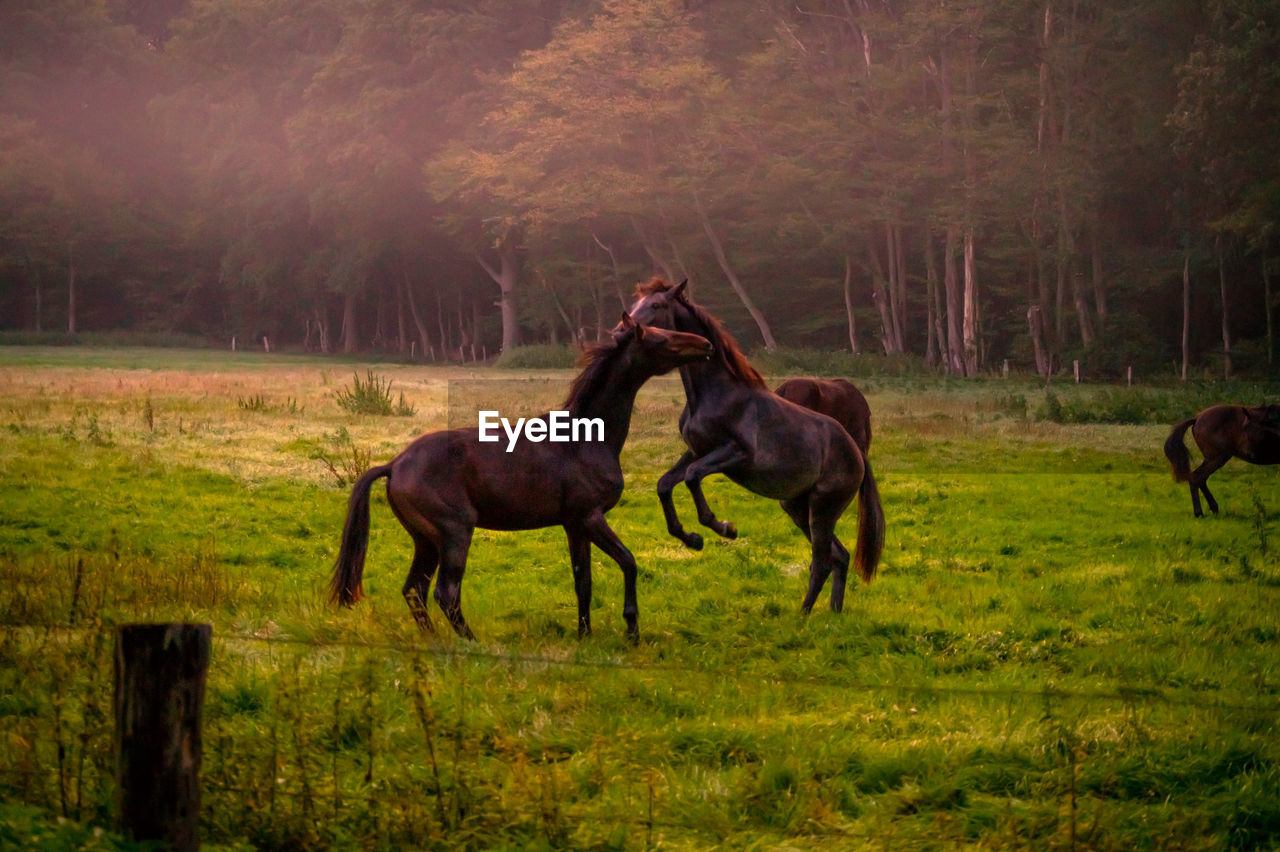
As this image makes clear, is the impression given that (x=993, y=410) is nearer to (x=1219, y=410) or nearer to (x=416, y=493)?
(x=1219, y=410)

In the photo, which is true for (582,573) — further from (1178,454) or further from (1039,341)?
(1039,341)

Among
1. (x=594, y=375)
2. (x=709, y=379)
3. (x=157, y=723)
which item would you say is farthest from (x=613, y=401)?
(x=157, y=723)

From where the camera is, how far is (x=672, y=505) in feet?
24.6

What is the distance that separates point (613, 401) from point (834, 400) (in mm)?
5397

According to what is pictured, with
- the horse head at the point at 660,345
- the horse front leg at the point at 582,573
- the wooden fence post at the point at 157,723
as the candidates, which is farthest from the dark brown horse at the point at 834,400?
the wooden fence post at the point at 157,723

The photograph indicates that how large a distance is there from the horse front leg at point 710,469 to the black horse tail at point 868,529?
0.96 metres

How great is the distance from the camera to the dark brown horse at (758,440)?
7.87m

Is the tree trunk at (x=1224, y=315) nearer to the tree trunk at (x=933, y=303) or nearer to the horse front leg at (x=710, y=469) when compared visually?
the tree trunk at (x=933, y=303)

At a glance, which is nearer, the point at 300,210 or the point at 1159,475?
the point at 1159,475

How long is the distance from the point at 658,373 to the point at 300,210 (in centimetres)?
4564

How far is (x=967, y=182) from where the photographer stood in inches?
1196

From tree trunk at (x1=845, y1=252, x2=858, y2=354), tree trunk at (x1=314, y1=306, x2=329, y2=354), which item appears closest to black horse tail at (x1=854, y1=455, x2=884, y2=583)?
tree trunk at (x1=845, y1=252, x2=858, y2=354)

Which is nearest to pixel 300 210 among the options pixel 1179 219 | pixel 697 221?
pixel 697 221

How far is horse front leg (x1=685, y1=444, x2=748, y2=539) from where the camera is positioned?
23.9 feet
